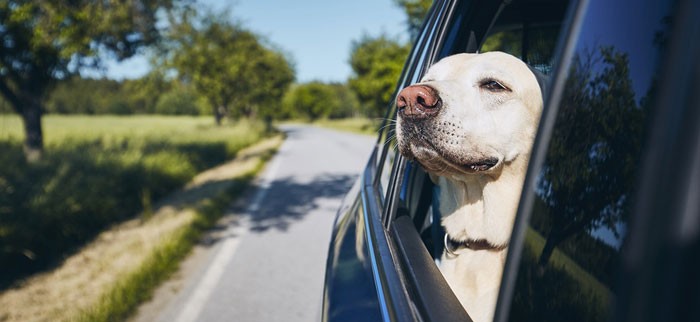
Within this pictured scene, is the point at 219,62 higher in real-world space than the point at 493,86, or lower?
higher

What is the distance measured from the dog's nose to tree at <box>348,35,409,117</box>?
30.9m

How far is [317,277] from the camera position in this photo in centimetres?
495

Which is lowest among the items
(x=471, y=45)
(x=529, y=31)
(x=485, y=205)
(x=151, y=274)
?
(x=151, y=274)

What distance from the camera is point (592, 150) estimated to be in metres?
0.62

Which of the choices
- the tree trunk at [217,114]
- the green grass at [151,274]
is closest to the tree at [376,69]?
the tree trunk at [217,114]

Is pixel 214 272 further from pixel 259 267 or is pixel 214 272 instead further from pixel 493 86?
pixel 493 86

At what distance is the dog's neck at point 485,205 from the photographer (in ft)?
5.16

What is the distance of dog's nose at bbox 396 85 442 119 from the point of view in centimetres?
A: 159

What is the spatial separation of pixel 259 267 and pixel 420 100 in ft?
13.3

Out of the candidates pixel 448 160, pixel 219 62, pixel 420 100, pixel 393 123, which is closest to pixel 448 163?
pixel 448 160

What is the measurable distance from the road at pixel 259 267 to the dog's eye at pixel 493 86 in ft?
4.11

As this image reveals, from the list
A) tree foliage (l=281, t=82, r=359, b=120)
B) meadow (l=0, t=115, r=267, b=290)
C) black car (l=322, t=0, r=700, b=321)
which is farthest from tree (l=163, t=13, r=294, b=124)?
tree foliage (l=281, t=82, r=359, b=120)

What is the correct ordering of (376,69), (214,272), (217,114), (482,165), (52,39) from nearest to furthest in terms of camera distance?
(482,165) < (214,272) < (52,39) < (217,114) < (376,69)

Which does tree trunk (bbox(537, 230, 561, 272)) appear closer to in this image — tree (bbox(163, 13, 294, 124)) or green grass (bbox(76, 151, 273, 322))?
green grass (bbox(76, 151, 273, 322))
